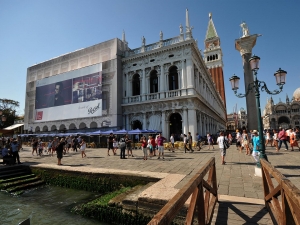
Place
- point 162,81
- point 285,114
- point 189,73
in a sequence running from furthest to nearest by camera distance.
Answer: point 285,114 < point 162,81 < point 189,73

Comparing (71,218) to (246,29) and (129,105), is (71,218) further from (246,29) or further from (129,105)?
(246,29)

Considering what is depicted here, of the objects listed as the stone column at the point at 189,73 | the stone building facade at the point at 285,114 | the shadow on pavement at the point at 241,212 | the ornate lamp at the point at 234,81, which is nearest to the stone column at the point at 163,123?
the stone column at the point at 189,73

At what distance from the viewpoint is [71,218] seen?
519 centimetres

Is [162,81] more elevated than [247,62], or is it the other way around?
[247,62]

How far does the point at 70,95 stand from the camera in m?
25.0

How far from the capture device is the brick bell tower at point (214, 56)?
5266 centimetres

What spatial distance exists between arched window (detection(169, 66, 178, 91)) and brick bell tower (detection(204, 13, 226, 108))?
113ft

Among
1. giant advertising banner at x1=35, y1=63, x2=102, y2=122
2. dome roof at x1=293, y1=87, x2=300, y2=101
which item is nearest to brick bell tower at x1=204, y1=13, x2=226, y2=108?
giant advertising banner at x1=35, y1=63, x2=102, y2=122

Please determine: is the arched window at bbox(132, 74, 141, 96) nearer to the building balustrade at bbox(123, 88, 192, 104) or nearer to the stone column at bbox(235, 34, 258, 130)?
the building balustrade at bbox(123, 88, 192, 104)

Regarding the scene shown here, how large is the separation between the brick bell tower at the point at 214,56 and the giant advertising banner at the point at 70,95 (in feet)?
130

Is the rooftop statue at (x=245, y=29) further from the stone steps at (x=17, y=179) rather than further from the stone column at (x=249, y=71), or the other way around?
the stone steps at (x=17, y=179)

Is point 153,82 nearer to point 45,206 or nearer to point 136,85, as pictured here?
point 136,85

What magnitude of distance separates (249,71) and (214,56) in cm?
3874

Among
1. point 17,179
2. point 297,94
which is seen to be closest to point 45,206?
point 17,179
